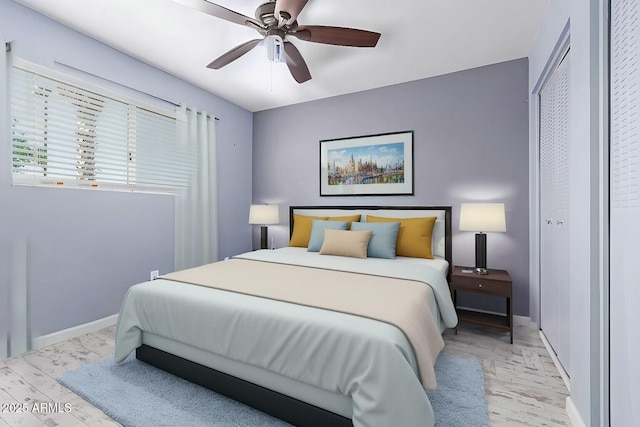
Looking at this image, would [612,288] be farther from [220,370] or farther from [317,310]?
[220,370]

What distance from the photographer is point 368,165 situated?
11.8 feet

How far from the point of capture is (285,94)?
12.4 ft

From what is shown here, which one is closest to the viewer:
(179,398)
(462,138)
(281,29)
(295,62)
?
(179,398)

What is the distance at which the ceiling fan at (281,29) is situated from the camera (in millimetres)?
1789

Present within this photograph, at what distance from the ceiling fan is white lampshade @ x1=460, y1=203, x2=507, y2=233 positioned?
170cm

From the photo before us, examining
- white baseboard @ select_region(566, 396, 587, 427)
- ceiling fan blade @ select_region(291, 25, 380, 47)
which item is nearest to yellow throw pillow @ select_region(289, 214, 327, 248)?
ceiling fan blade @ select_region(291, 25, 380, 47)

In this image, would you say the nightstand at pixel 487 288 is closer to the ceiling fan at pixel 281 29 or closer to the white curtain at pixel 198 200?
the ceiling fan at pixel 281 29

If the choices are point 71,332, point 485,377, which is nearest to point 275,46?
point 485,377

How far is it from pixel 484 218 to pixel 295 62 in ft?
7.09

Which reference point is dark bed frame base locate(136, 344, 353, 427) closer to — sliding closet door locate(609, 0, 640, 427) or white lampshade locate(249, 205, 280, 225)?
sliding closet door locate(609, 0, 640, 427)

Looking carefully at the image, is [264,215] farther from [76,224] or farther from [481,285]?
[481,285]

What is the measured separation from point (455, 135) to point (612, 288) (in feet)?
7.26

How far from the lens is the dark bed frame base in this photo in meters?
1.34

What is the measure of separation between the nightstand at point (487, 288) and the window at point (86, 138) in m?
3.16
